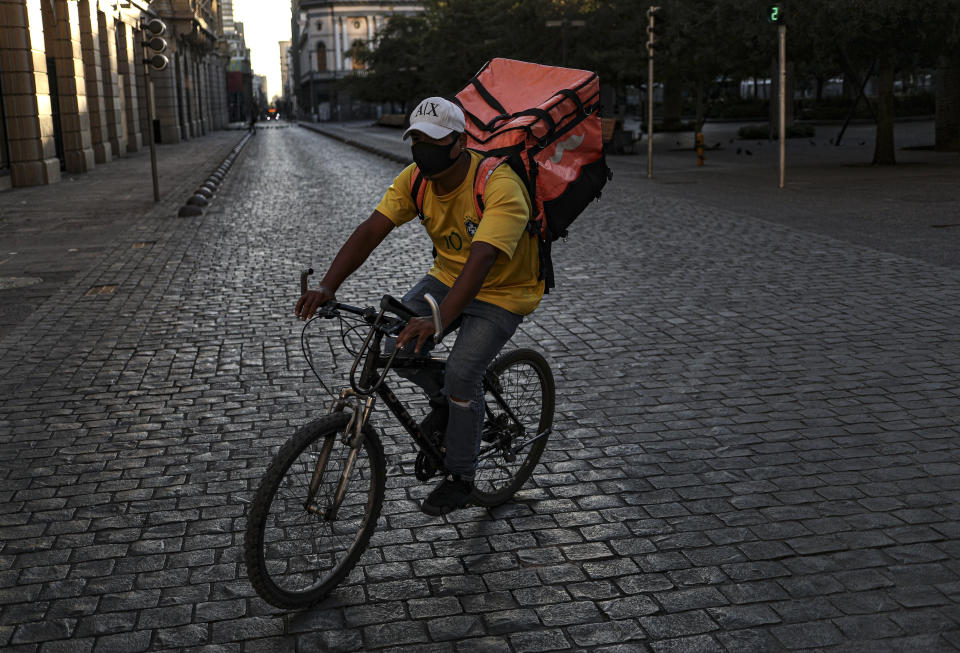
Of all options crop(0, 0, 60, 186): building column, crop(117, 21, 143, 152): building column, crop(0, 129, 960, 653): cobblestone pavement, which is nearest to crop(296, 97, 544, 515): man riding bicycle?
crop(0, 129, 960, 653): cobblestone pavement

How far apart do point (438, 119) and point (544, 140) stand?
1.70ft

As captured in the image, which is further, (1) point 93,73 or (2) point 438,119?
(1) point 93,73

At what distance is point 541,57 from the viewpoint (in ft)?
128

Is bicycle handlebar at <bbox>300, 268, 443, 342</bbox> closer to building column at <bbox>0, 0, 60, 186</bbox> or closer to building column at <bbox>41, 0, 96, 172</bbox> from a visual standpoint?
Answer: building column at <bbox>0, 0, 60, 186</bbox>

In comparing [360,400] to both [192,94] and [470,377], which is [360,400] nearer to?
[470,377]

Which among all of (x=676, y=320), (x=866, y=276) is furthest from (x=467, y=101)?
(x=866, y=276)

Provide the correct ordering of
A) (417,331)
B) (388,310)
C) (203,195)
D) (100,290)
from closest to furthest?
(417,331) → (388,310) → (100,290) → (203,195)

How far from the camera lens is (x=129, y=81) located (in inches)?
1628

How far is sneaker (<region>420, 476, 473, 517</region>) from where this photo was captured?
4.38m

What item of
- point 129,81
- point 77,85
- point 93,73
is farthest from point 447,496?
point 129,81

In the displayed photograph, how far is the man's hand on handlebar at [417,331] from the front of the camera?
11.7 ft

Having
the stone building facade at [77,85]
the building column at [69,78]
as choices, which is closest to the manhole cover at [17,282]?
the stone building facade at [77,85]

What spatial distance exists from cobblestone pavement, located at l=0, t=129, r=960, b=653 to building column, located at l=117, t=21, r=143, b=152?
33515mm

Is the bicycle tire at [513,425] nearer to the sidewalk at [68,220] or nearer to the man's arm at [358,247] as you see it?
the man's arm at [358,247]
